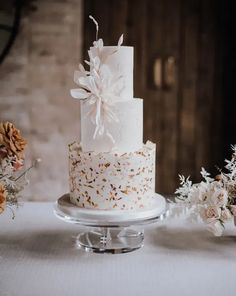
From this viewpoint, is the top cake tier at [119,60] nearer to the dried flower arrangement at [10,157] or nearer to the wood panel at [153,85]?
the dried flower arrangement at [10,157]

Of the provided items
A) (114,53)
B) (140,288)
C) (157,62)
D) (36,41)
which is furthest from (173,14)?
(140,288)

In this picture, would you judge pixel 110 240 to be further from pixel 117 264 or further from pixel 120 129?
pixel 120 129

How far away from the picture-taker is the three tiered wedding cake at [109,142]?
4.89ft

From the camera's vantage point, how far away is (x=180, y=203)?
157cm

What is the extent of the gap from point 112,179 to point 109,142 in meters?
0.11

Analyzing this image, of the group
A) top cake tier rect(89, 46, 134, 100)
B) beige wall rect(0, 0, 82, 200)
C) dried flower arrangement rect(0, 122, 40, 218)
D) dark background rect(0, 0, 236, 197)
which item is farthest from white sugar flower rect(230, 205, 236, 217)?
dark background rect(0, 0, 236, 197)

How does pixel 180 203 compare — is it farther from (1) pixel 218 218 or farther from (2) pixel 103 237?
(2) pixel 103 237

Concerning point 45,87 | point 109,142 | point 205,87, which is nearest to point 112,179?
point 109,142

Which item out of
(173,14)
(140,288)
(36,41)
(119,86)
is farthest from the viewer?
(173,14)

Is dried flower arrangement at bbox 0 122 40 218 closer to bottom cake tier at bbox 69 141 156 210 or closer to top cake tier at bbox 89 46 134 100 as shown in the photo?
bottom cake tier at bbox 69 141 156 210

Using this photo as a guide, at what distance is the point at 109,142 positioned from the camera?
5.04ft

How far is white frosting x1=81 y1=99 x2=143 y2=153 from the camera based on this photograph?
1530 mm

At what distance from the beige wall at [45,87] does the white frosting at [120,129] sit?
190 cm

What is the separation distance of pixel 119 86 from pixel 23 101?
6.60 ft
